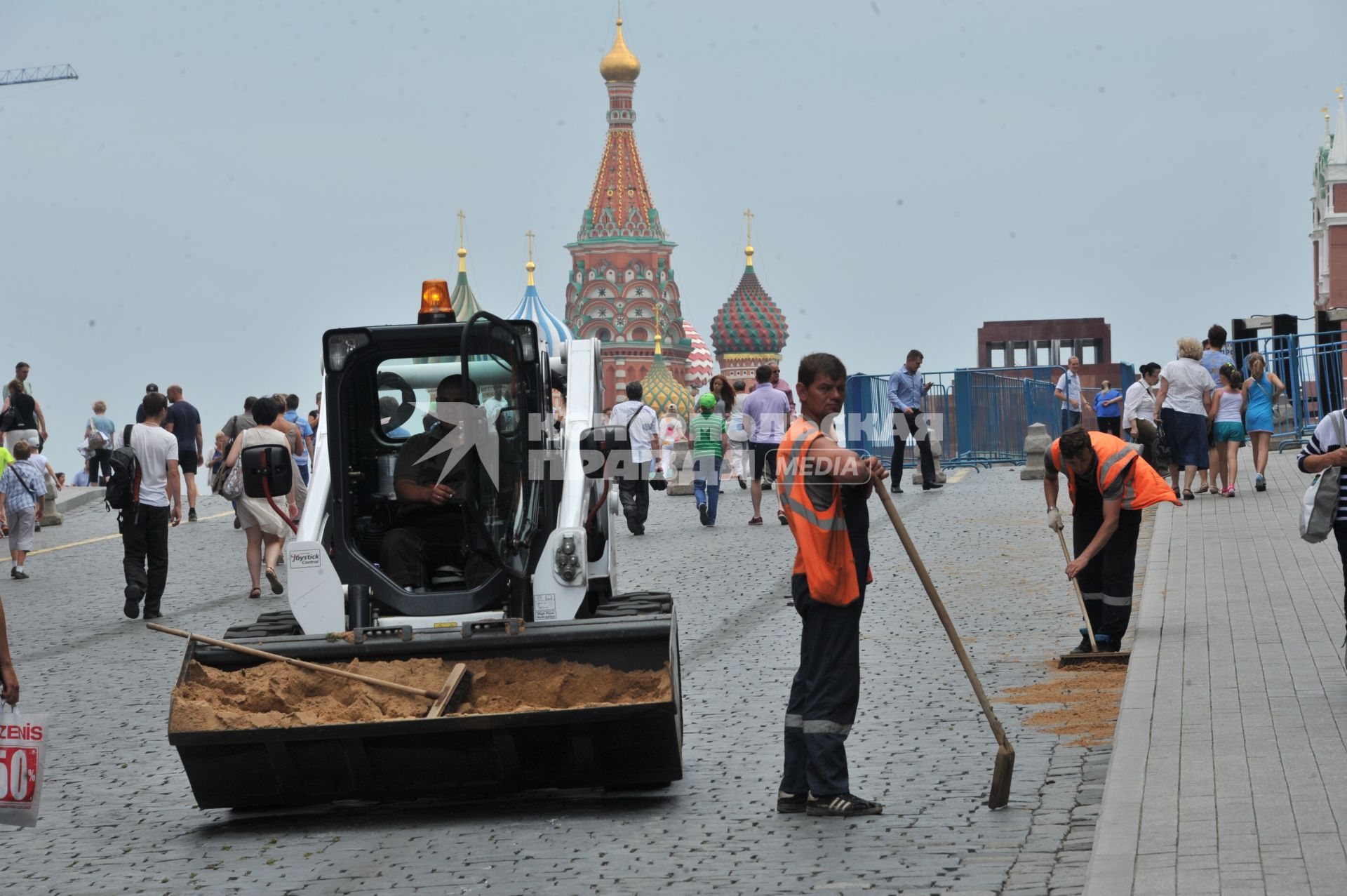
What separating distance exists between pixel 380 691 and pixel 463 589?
107cm

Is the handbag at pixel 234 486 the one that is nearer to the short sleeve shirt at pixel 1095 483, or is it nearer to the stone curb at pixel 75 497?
the short sleeve shirt at pixel 1095 483

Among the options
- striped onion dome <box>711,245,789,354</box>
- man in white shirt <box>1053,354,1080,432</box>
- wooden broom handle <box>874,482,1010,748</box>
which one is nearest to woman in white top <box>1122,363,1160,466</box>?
man in white shirt <box>1053,354,1080,432</box>

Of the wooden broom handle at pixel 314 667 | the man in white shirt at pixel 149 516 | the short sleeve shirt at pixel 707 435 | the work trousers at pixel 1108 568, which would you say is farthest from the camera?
the short sleeve shirt at pixel 707 435

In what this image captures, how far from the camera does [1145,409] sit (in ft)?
76.4

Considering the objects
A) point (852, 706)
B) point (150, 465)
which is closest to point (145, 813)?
point (852, 706)

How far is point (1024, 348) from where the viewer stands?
86.1 metres

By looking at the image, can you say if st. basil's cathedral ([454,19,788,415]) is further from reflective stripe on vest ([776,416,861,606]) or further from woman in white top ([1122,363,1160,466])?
reflective stripe on vest ([776,416,861,606])

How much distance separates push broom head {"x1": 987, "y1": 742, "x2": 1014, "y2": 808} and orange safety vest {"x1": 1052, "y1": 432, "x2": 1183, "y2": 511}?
3.54 metres

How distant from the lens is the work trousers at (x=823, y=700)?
292 inches

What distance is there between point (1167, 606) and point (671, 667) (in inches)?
212

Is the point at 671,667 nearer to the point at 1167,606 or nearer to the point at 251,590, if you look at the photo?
the point at 1167,606

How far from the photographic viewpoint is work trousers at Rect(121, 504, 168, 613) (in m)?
15.7

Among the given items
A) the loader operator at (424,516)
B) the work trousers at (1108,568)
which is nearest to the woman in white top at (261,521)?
the loader operator at (424,516)

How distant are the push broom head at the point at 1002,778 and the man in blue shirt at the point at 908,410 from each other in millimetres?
16986
